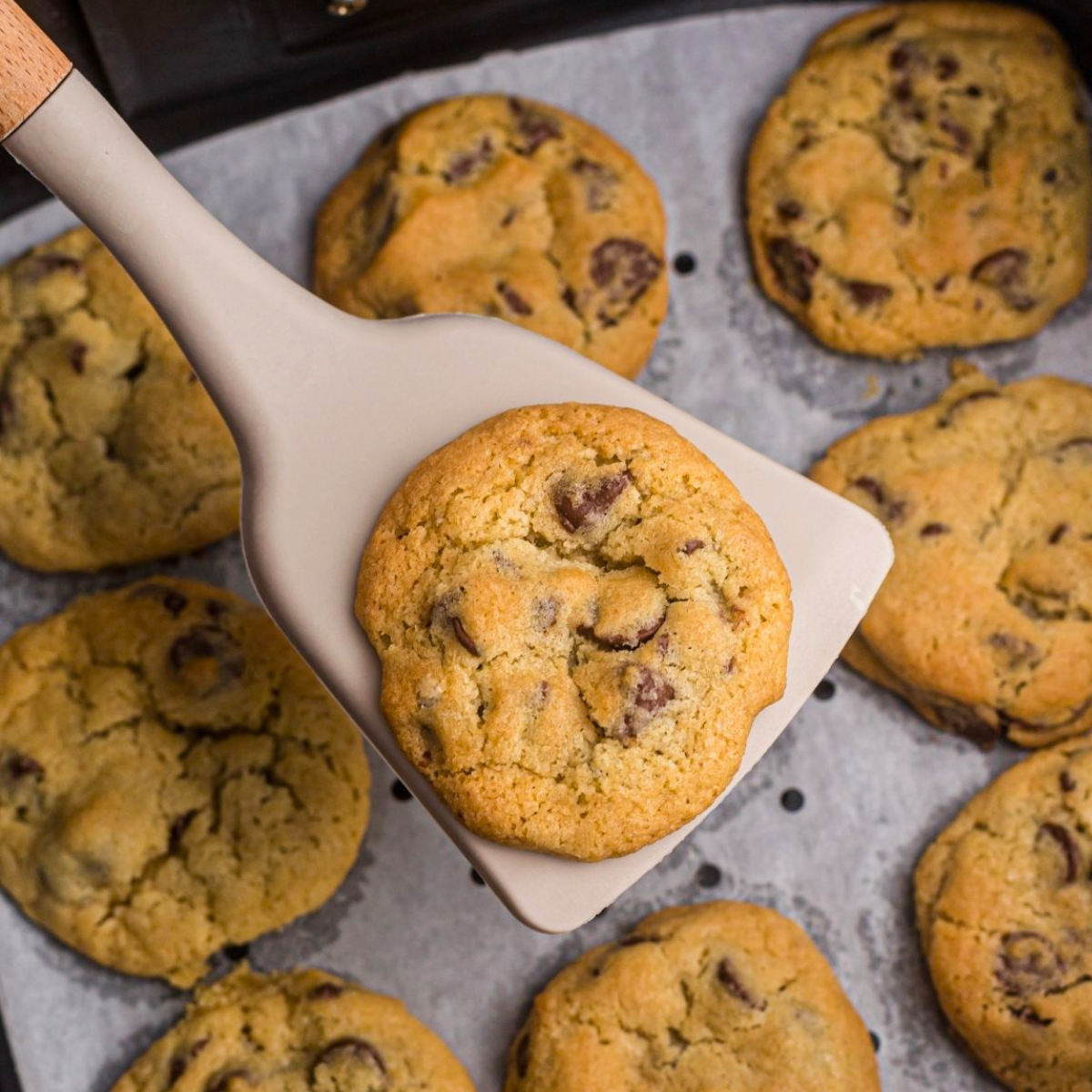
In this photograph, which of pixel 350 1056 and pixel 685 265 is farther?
pixel 685 265

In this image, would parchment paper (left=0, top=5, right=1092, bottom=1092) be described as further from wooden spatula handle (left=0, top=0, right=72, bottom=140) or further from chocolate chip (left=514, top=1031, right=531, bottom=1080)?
wooden spatula handle (left=0, top=0, right=72, bottom=140)

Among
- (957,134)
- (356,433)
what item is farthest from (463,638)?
(957,134)

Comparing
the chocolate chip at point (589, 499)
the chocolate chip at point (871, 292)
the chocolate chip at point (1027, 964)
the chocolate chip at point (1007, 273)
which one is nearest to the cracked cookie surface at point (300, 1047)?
the chocolate chip at point (1027, 964)

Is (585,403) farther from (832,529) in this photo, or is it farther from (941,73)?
(941,73)

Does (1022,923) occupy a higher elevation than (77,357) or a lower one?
lower

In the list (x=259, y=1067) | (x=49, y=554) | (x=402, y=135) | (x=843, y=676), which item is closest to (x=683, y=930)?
(x=843, y=676)

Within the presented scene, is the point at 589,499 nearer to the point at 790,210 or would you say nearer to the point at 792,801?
the point at 792,801

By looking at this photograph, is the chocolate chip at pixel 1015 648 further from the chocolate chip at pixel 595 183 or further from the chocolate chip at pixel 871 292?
the chocolate chip at pixel 595 183
